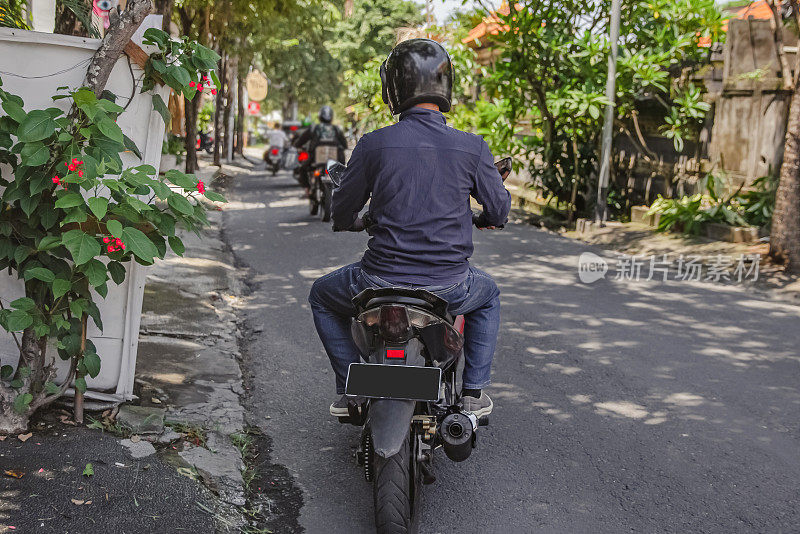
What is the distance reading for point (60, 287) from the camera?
145 inches

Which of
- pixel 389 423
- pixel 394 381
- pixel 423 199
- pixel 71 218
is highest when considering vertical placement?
pixel 423 199

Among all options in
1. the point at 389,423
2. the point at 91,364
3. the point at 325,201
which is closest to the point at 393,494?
the point at 389,423

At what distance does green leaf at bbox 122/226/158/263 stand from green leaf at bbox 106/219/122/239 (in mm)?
72

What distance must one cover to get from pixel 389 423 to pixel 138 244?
51.8 inches

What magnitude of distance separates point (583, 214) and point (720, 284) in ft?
17.9

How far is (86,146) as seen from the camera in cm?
362

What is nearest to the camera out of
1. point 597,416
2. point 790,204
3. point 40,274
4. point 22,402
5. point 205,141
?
point 40,274

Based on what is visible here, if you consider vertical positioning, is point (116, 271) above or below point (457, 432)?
above

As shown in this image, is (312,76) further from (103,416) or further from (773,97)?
(103,416)

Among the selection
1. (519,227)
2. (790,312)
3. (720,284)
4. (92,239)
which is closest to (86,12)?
(92,239)

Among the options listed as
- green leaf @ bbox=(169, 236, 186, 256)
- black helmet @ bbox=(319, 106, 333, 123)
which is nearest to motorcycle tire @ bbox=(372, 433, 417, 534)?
green leaf @ bbox=(169, 236, 186, 256)

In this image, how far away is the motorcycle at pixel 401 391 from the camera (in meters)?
3.18

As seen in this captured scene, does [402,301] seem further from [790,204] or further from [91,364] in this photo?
[790,204]

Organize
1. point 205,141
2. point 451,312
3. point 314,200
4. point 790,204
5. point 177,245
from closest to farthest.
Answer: point 451,312
point 177,245
point 790,204
point 314,200
point 205,141
